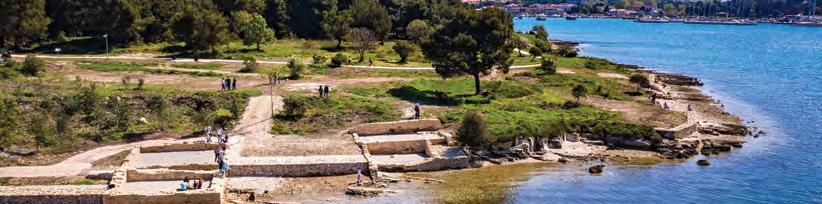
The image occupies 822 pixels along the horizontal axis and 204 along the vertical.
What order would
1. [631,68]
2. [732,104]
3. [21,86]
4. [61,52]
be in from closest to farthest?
[21,86] → [732,104] → [61,52] → [631,68]

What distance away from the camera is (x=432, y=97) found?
60.1m

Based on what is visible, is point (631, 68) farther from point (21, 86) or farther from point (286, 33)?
point (21, 86)

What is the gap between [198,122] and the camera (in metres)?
49.8

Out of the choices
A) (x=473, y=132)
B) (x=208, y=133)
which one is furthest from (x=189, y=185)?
(x=473, y=132)

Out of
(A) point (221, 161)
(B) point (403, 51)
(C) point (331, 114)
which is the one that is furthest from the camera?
(B) point (403, 51)

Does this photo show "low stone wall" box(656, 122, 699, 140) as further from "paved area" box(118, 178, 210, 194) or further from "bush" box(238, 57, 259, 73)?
"bush" box(238, 57, 259, 73)

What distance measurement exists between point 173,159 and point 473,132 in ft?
54.2

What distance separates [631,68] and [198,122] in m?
63.5

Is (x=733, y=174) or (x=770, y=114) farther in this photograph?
(x=770, y=114)

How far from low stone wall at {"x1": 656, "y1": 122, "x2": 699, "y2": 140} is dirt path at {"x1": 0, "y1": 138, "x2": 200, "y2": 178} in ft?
102

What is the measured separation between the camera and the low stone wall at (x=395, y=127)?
49281 millimetres

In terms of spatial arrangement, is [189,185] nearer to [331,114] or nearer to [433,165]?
[433,165]

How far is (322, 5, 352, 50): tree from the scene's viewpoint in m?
95.5

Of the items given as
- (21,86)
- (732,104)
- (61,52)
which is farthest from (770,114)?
(61,52)
